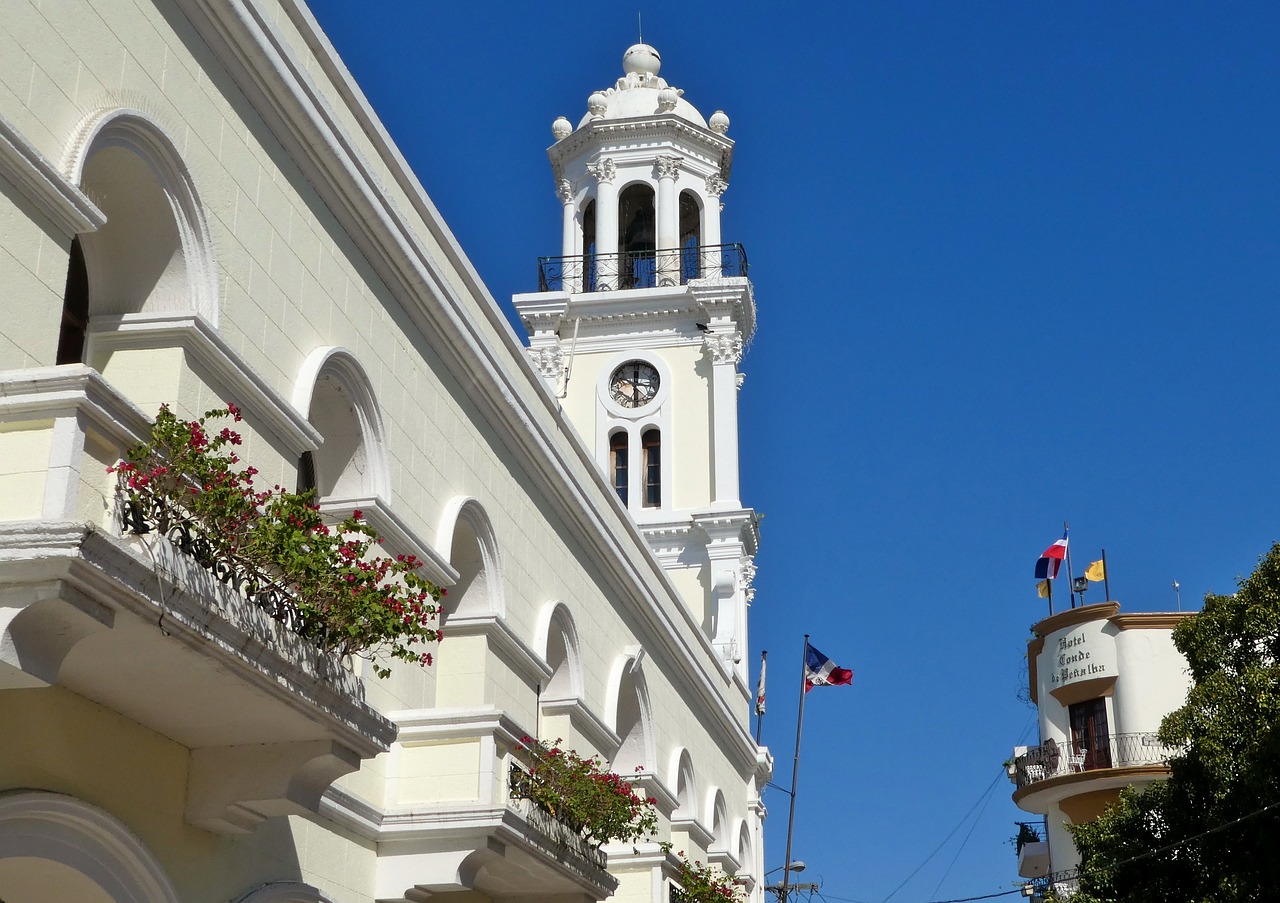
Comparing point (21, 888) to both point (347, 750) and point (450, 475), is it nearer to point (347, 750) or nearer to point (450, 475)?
point (347, 750)

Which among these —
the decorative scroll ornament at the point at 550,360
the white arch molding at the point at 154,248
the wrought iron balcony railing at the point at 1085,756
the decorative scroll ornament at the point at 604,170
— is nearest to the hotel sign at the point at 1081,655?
the wrought iron balcony railing at the point at 1085,756

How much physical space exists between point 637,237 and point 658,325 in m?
3.34

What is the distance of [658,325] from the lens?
3622cm

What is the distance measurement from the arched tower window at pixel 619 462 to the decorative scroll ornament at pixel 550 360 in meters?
1.94

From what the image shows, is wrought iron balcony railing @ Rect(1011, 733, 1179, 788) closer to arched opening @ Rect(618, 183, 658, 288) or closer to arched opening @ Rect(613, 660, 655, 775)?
arched opening @ Rect(618, 183, 658, 288)

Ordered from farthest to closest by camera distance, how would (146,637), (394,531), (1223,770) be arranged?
(1223,770) < (394,531) < (146,637)

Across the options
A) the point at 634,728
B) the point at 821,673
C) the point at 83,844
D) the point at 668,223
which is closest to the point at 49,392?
the point at 83,844

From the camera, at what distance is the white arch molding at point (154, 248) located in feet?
32.6

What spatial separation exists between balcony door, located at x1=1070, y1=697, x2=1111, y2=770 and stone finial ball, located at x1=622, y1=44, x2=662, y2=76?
1781 centimetres

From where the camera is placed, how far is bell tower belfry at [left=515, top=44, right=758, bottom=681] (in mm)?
34375

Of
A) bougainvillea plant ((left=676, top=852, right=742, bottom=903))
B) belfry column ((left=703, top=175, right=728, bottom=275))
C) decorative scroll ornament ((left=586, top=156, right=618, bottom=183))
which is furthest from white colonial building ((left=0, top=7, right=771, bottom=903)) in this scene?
decorative scroll ornament ((left=586, top=156, right=618, bottom=183))

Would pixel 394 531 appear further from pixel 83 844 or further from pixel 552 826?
pixel 83 844

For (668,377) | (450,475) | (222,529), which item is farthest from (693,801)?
(222,529)

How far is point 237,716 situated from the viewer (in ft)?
30.3
